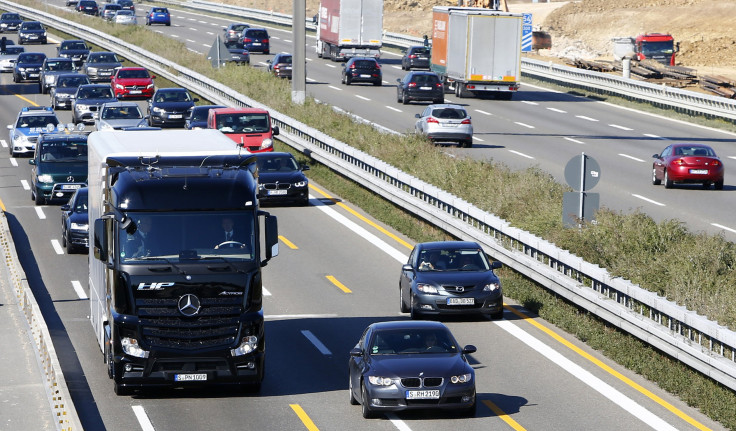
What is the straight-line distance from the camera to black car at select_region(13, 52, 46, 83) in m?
69.1

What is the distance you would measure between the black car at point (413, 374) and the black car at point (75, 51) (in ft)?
A: 192

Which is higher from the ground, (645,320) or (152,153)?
(152,153)

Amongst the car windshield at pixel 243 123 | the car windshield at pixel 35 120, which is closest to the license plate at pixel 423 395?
the car windshield at pixel 243 123

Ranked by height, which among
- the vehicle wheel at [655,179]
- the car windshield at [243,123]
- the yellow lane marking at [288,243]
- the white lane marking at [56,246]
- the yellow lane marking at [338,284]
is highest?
the car windshield at [243,123]

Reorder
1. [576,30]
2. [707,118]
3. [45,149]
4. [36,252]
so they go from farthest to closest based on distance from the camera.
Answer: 1. [576,30]
2. [707,118]
3. [45,149]
4. [36,252]

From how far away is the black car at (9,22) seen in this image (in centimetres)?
9594

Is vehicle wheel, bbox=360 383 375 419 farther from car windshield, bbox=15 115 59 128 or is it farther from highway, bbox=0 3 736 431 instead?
car windshield, bbox=15 115 59 128

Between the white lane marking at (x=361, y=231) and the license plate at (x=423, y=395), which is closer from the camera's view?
the license plate at (x=423, y=395)

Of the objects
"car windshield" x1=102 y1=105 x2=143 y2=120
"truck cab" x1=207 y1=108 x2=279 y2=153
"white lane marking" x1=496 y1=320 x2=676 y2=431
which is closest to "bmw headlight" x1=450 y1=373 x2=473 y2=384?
"white lane marking" x1=496 y1=320 x2=676 y2=431

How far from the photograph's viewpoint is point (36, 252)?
99.9 feet

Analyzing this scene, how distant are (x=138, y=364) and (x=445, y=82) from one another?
49140 mm

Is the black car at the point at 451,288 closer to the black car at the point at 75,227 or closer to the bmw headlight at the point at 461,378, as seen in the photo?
the bmw headlight at the point at 461,378

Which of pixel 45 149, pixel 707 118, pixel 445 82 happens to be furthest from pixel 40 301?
pixel 445 82

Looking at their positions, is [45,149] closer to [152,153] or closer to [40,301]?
[40,301]
